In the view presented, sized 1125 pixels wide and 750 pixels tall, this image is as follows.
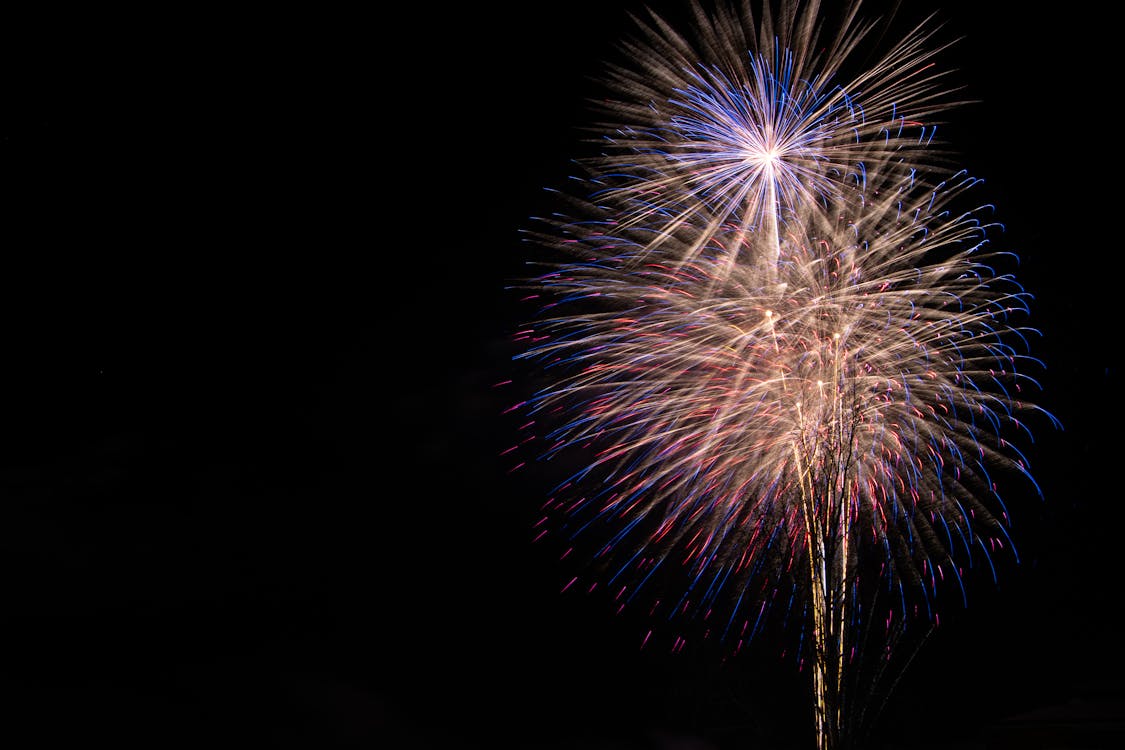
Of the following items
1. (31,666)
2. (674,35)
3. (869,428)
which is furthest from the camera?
(31,666)

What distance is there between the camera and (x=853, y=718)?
15273mm

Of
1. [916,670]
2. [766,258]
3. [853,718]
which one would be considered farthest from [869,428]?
[916,670]

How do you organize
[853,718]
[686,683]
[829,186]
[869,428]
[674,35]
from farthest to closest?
[686,683], [853,718], [869,428], [829,186], [674,35]

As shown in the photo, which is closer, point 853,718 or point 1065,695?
point 853,718

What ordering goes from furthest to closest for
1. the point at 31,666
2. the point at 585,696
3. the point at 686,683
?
the point at 585,696, the point at 686,683, the point at 31,666

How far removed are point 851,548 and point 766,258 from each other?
16.7 feet

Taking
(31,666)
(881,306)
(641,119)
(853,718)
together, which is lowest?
(31,666)

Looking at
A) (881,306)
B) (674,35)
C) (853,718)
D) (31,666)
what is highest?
(674,35)

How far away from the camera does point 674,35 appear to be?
11.5m

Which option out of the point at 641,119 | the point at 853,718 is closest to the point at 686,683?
the point at 853,718

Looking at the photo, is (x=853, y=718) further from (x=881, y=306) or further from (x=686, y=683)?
(x=686, y=683)

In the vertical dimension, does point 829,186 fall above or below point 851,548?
above

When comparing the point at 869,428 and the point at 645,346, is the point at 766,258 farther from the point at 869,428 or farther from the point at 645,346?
the point at 869,428

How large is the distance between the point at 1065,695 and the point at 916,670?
14.3 ft
